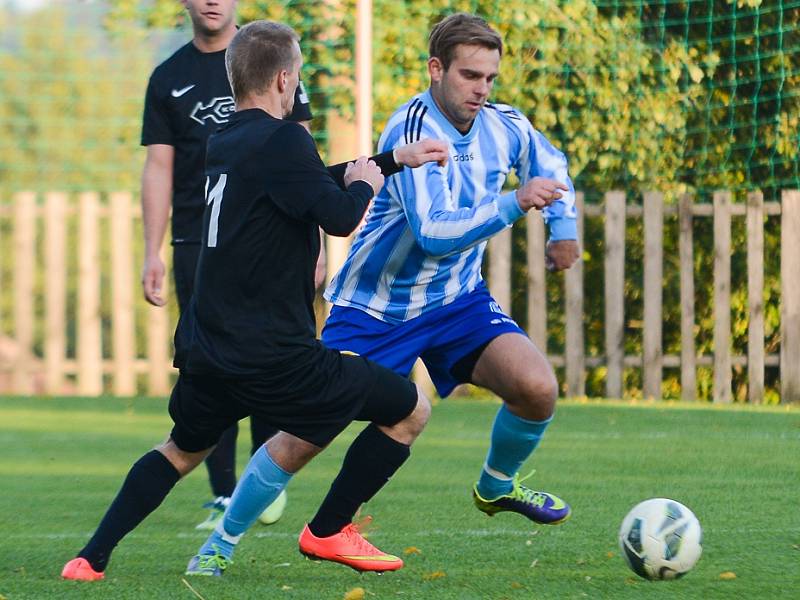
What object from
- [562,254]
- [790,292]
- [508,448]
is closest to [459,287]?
[562,254]

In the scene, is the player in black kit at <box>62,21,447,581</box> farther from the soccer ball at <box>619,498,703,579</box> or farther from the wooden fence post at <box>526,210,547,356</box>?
the wooden fence post at <box>526,210,547,356</box>

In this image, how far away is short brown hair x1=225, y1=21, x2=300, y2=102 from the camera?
4320 millimetres

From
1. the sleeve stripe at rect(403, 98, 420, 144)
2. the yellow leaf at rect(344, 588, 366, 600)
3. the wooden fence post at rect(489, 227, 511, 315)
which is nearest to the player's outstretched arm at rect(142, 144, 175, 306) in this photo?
the sleeve stripe at rect(403, 98, 420, 144)

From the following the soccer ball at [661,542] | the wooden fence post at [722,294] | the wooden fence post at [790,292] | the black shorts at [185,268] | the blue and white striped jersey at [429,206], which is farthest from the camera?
the wooden fence post at [722,294]

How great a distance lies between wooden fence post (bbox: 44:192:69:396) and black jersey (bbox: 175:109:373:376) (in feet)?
26.5

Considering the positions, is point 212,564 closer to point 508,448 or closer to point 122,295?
point 508,448

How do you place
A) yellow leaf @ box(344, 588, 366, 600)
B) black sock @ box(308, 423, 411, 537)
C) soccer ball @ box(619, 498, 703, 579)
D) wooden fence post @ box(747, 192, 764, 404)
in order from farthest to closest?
wooden fence post @ box(747, 192, 764, 404)
black sock @ box(308, 423, 411, 537)
soccer ball @ box(619, 498, 703, 579)
yellow leaf @ box(344, 588, 366, 600)

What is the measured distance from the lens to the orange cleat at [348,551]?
15.1 feet

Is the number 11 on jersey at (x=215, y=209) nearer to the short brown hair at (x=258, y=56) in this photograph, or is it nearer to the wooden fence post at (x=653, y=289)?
the short brown hair at (x=258, y=56)

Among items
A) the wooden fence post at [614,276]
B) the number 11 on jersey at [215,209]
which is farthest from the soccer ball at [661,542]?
the wooden fence post at [614,276]

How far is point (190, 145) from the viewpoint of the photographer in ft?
19.2

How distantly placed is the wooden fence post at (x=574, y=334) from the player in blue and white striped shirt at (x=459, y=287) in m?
6.18

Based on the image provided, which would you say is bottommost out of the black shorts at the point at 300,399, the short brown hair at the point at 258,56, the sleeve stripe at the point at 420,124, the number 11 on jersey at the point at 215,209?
the black shorts at the point at 300,399

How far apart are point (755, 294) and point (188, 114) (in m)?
6.47
